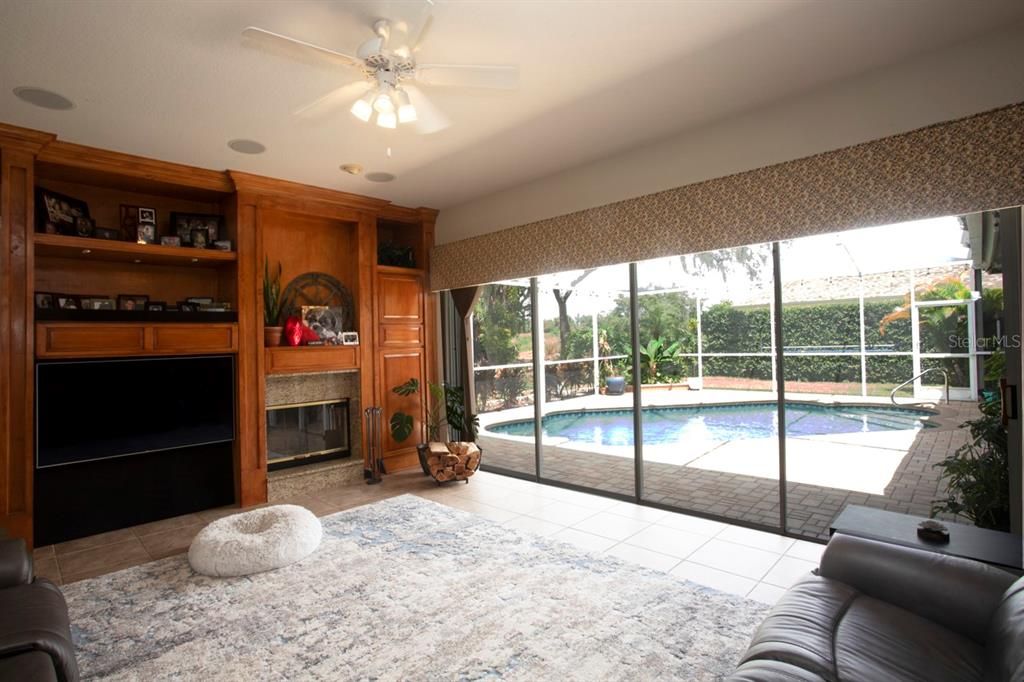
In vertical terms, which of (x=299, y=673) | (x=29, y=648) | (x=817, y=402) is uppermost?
(x=817, y=402)

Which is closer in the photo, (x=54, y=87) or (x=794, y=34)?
(x=794, y=34)

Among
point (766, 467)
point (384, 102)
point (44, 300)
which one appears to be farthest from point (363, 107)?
point (766, 467)

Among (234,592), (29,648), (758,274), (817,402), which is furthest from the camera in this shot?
(758,274)

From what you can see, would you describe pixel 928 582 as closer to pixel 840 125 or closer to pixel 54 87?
pixel 840 125

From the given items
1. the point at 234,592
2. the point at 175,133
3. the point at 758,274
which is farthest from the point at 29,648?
the point at 758,274

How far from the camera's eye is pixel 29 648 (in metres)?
1.63

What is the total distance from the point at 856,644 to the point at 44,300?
5.33 m

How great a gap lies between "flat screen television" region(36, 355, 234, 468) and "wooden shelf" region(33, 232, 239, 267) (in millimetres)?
859

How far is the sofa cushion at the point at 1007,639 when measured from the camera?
4.17 ft

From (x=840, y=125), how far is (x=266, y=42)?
315 centimetres

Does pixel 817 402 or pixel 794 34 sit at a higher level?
pixel 794 34

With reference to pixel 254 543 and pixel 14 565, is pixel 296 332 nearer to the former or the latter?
pixel 254 543

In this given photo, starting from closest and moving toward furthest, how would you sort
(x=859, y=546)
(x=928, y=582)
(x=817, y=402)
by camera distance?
1. (x=928, y=582)
2. (x=859, y=546)
3. (x=817, y=402)

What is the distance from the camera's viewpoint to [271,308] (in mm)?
4898
